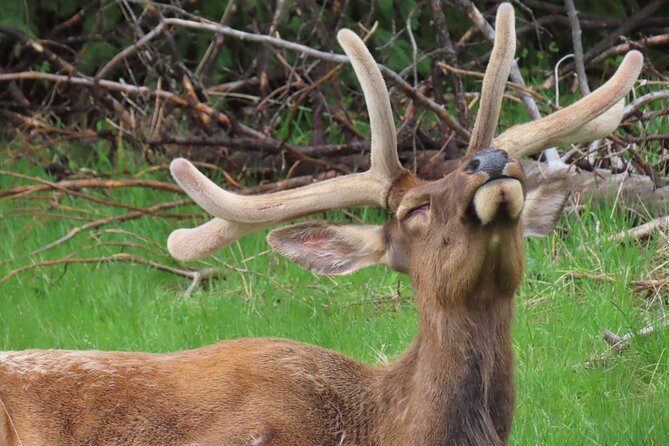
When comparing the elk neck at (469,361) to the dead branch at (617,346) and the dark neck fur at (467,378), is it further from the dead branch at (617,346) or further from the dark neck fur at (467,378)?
the dead branch at (617,346)

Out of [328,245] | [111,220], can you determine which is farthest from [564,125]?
[111,220]

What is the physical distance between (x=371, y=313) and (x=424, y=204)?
2.56 metres

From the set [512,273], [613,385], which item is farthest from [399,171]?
[613,385]

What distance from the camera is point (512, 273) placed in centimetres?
438

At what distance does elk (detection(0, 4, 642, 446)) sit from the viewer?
14.6 ft

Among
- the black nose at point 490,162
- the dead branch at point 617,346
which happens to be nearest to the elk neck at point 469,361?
the black nose at point 490,162

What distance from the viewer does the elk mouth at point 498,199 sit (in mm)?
4074

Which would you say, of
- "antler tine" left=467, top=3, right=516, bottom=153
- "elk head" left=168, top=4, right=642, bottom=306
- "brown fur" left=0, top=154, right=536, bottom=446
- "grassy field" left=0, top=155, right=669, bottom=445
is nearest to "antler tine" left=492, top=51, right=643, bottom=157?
"elk head" left=168, top=4, right=642, bottom=306

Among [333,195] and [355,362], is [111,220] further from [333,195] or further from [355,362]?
[333,195]

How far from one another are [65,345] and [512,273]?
3139 mm

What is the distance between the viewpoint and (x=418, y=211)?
4.56m

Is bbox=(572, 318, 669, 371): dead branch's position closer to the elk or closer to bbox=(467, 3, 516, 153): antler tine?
the elk

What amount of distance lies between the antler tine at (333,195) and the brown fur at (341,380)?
0.51ft

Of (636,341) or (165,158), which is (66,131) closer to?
(165,158)
